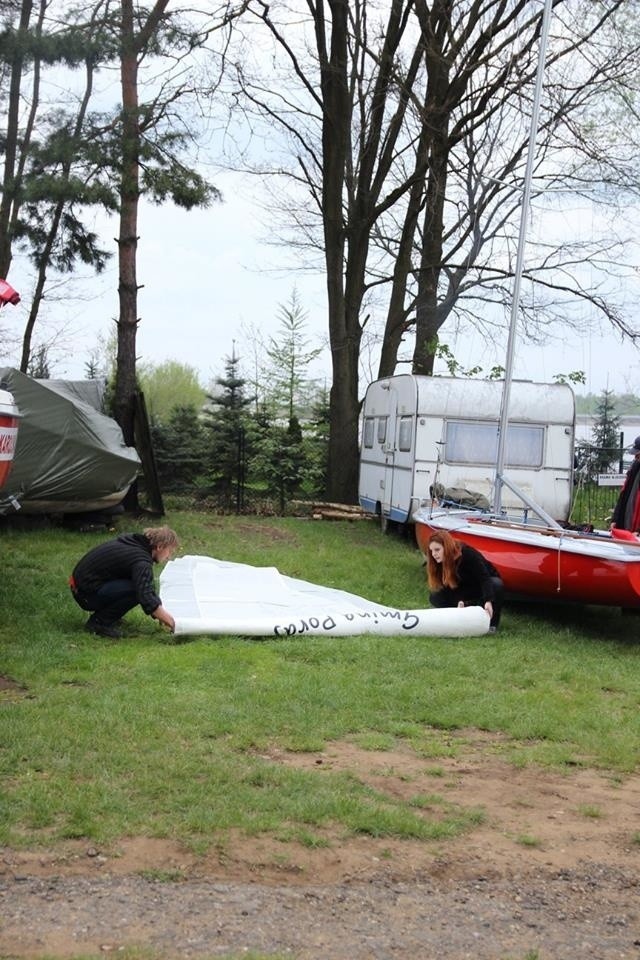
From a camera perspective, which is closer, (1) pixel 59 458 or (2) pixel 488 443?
(1) pixel 59 458

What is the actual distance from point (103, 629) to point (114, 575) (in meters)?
0.46

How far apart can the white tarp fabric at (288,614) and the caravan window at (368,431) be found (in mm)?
7849

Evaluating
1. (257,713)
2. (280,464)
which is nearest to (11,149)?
Answer: (280,464)

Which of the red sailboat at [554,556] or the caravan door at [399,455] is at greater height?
the caravan door at [399,455]

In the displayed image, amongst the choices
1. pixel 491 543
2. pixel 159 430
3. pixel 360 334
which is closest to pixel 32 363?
pixel 159 430

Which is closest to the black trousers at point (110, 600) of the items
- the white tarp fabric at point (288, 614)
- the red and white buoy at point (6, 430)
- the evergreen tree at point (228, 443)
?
the white tarp fabric at point (288, 614)

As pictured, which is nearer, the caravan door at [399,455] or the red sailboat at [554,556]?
the red sailboat at [554,556]

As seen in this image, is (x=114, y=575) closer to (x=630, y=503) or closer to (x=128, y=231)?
(x=630, y=503)

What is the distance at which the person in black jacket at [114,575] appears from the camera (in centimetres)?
887

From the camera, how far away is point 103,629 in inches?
352

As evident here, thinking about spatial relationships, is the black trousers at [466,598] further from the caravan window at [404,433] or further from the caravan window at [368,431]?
the caravan window at [368,431]

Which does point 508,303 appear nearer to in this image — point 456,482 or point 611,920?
point 456,482

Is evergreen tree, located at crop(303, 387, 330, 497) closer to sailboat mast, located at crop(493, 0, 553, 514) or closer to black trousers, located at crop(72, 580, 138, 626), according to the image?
sailboat mast, located at crop(493, 0, 553, 514)

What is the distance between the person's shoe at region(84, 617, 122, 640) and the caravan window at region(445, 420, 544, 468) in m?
7.49
